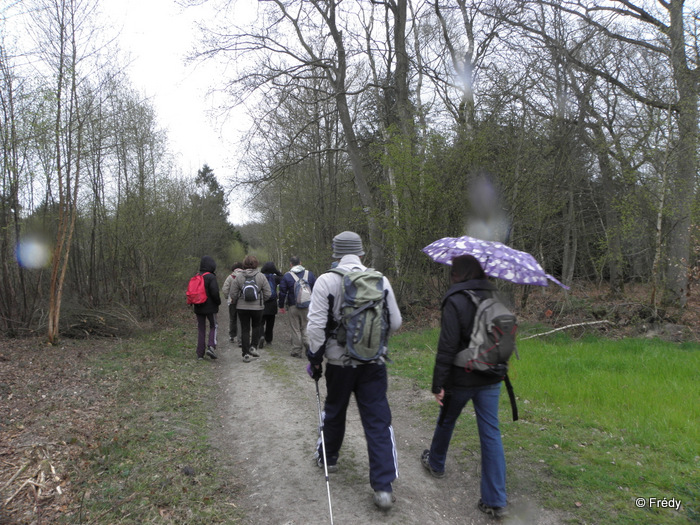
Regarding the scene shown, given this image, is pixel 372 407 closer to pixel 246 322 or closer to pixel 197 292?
pixel 246 322

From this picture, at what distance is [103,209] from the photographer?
12156mm

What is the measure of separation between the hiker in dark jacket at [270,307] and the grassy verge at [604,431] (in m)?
3.31

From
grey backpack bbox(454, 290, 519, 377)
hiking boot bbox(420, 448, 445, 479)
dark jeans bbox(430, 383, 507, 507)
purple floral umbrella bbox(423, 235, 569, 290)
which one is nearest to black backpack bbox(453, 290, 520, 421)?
grey backpack bbox(454, 290, 519, 377)

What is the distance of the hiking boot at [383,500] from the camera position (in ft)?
11.0

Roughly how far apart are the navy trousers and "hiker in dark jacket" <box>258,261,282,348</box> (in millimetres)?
6213

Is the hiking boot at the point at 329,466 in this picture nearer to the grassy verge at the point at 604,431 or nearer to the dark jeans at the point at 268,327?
the grassy verge at the point at 604,431

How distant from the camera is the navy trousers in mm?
3455

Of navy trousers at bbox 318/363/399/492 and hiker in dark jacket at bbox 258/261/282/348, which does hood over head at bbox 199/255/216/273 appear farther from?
navy trousers at bbox 318/363/399/492

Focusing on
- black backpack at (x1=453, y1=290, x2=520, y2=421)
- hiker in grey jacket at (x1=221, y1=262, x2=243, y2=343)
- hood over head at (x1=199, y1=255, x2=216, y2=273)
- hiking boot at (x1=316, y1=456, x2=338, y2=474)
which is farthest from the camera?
hiker in grey jacket at (x1=221, y1=262, x2=243, y2=343)

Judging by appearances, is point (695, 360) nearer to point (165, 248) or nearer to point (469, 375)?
point (469, 375)

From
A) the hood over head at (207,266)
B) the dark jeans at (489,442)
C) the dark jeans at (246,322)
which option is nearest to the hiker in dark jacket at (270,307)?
the dark jeans at (246,322)

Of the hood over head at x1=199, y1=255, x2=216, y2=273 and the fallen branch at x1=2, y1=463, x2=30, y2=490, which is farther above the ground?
the hood over head at x1=199, y1=255, x2=216, y2=273

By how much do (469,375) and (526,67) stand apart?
37.3 ft

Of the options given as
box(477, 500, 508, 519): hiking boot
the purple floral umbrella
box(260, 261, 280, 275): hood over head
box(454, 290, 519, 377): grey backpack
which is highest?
box(260, 261, 280, 275): hood over head
